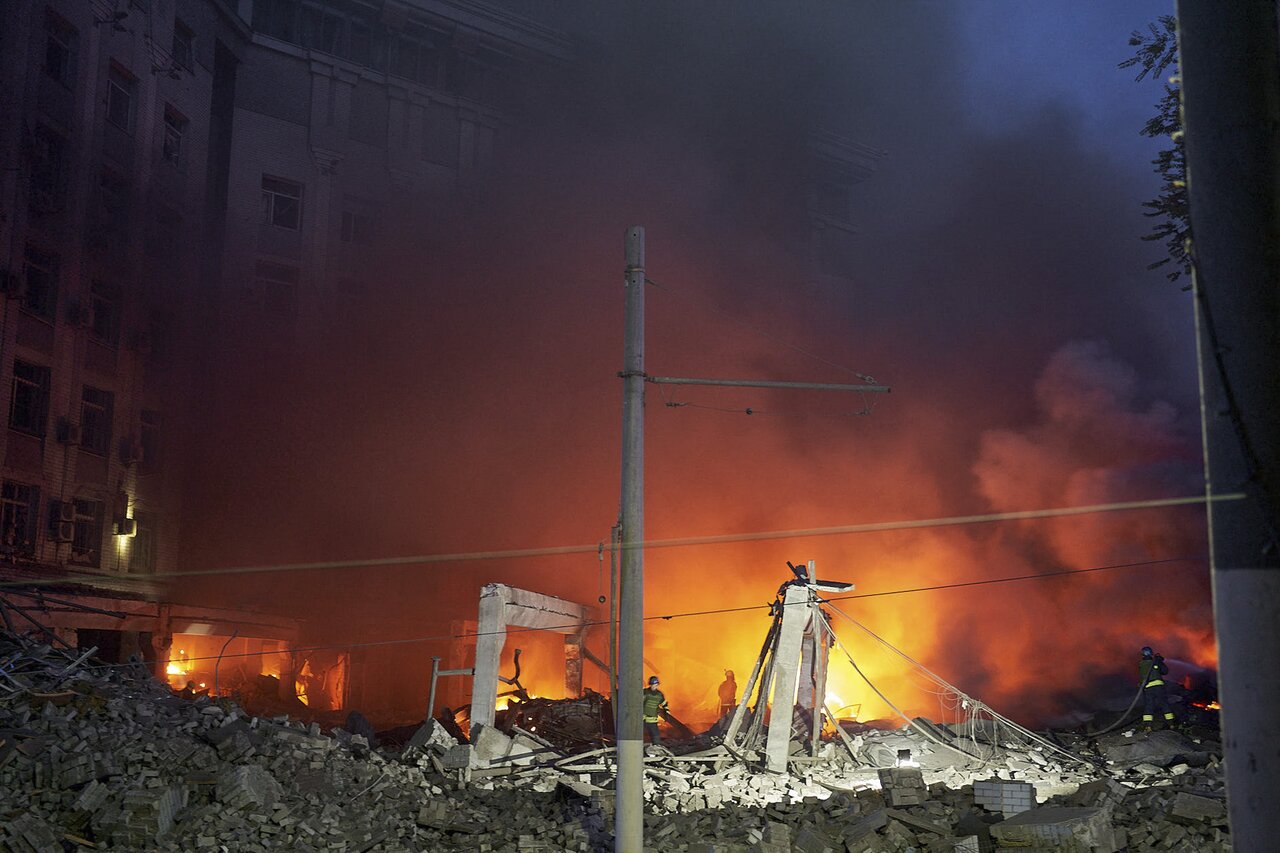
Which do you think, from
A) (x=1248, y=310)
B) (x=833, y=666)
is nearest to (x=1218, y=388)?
(x=1248, y=310)

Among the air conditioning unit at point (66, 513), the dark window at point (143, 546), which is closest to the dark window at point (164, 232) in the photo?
the dark window at point (143, 546)

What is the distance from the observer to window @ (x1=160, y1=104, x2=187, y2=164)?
113 feet

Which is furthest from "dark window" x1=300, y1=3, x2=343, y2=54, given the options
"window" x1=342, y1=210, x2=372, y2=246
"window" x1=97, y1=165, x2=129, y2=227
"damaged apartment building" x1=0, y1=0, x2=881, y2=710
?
"window" x1=97, y1=165, x2=129, y2=227

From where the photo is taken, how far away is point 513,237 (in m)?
41.6

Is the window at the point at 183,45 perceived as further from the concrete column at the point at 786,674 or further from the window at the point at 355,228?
the concrete column at the point at 786,674

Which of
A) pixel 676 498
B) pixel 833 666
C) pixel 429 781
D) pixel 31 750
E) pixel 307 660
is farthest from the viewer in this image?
pixel 676 498

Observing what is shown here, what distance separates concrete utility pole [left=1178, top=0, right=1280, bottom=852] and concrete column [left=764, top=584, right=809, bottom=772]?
1475cm

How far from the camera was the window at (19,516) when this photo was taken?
26094 millimetres

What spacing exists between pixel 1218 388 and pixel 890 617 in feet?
103

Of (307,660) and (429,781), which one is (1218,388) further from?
(307,660)

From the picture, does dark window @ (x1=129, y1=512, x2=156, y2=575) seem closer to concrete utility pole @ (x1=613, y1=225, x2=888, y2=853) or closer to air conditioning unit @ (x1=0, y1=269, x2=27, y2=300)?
air conditioning unit @ (x1=0, y1=269, x2=27, y2=300)

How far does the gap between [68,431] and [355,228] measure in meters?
14.8

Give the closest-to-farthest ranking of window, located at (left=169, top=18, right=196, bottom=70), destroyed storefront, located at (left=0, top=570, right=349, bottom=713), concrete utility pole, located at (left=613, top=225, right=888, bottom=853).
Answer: concrete utility pole, located at (left=613, top=225, right=888, bottom=853), destroyed storefront, located at (left=0, top=570, right=349, bottom=713), window, located at (left=169, top=18, right=196, bottom=70)

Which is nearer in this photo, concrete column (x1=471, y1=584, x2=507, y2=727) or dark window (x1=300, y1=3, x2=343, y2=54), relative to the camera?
concrete column (x1=471, y1=584, x2=507, y2=727)
